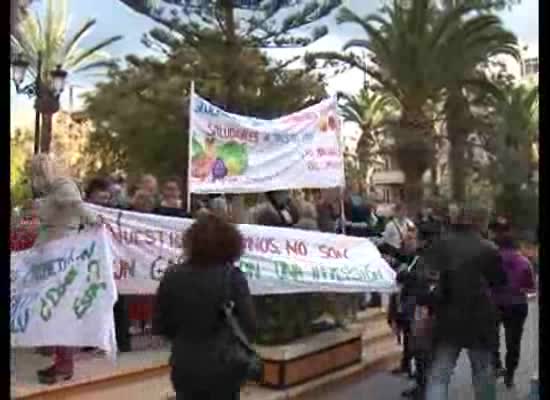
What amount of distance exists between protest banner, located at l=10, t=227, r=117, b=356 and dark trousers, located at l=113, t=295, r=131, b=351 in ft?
4.89

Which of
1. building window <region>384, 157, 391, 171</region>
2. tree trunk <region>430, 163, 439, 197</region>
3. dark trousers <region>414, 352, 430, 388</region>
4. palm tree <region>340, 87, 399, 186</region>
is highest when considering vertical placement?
palm tree <region>340, 87, 399, 186</region>

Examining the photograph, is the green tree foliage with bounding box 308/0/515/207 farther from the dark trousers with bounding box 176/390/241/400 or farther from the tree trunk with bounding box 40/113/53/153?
the dark trousers with bounding box 176/390/241/400

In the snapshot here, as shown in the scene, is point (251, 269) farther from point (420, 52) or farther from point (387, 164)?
point (387, 164)

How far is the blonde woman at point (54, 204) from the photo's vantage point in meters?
4.67

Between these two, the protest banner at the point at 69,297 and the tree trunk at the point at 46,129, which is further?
the tree trunk at the point at 46,129

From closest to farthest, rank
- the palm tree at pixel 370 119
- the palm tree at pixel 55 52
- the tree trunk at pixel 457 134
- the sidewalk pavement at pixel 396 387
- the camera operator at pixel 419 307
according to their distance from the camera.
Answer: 1. the camera operator at pixel 419 307
2. the sidewalk pavement at pixel 396 387
3. the palm tree at pixel 55 52
4. the tree trunk at pixel 457 134
5. the palm tree at pixel 370 119

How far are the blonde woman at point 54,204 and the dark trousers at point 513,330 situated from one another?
3.02 m

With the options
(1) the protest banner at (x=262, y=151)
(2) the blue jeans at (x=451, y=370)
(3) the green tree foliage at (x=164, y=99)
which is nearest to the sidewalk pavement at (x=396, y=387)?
(2) the blue jeans at (x=451, y=370)

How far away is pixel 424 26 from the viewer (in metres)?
22.0

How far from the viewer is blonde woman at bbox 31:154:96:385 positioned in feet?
15.3

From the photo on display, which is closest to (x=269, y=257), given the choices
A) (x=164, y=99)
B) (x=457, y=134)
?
(x=164, y=99)

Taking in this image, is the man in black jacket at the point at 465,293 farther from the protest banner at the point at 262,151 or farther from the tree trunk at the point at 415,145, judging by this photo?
the tree trunk at the point at 415,145

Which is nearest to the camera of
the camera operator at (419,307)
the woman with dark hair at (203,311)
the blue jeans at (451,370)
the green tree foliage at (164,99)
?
the woman with dark hair at (203,311)

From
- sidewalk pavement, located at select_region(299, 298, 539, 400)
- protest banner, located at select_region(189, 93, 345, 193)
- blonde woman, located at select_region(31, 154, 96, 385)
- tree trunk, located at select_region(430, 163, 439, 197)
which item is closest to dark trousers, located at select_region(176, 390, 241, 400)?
blonde woman, located at select_region(31, 154, 96, 385)
